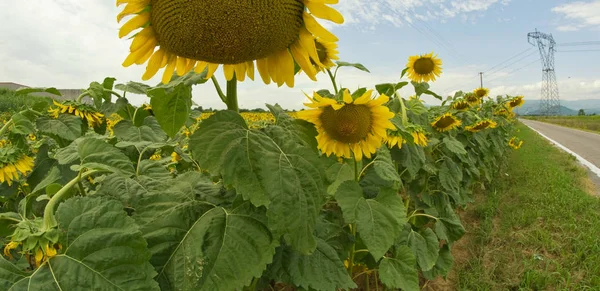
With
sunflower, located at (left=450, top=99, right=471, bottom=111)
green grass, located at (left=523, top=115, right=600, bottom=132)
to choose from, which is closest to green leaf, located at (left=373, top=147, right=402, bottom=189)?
sunflower, located at (left=450, top=99, right=471, bottom=111)

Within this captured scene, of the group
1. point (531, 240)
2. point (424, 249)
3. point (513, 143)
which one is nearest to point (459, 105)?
point (531, 240)

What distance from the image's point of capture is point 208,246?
0.99 metres

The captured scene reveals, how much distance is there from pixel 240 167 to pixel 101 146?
1.52 ft

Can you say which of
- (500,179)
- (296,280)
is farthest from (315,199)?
(500,179)

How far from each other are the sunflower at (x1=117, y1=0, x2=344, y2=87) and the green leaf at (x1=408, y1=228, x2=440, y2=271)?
1579 millimetres

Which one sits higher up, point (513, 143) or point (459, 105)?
point (459, 105)

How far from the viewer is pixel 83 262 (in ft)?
2.56

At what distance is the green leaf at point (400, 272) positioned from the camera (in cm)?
187

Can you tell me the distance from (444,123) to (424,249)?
4.63 feet

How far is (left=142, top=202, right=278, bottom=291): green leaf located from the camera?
37.2 inches

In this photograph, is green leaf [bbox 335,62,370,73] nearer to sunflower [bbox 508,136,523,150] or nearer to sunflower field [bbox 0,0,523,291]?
sunflower field [bbox 0,0,523,291]

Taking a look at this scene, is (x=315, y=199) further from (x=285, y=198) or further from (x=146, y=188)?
(x=146, y=188)

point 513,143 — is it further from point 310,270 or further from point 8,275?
point 8,275

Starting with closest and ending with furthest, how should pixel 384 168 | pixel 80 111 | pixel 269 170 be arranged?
1. pixel 269 170
2. pixel 80 111
3. pixel 384 168
